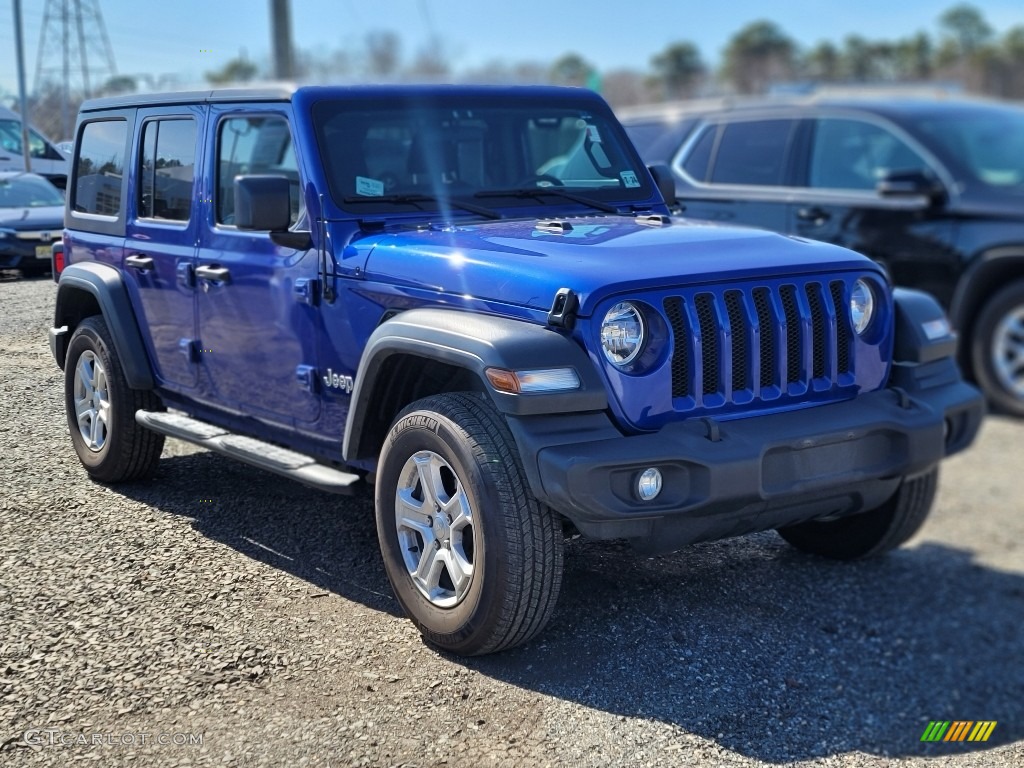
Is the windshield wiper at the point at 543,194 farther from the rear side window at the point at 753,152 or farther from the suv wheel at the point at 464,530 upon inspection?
the rear side window at the point at 753,152

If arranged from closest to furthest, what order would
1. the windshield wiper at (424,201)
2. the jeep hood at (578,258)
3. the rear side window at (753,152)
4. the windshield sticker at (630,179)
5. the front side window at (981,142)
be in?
the jeep hood at (578,258) < the windshield wiper at (424,201) < the windshield sticker at (630,179) < the front side window at (981,142) < the rear side window at (753,152)

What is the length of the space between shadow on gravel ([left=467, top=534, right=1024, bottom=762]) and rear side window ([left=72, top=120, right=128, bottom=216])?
2359mm

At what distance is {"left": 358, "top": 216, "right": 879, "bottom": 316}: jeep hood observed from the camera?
3.80m

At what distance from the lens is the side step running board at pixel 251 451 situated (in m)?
4.27

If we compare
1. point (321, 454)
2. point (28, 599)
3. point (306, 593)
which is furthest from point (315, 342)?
point (28, 599)

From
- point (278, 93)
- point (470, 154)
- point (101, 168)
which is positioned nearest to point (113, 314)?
point (101, 168)

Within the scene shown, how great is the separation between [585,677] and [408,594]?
25.1 inches

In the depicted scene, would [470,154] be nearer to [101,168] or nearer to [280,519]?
[101,168]

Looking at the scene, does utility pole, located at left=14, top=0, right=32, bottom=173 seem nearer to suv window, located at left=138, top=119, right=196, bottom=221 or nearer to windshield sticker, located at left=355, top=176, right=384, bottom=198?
suv window, located at left=138, top=119, right=196, bottom=221

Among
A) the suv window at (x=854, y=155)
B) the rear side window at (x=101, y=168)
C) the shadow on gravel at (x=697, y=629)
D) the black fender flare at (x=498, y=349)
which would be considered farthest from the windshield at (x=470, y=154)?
the suv window at (x=854, y=155)

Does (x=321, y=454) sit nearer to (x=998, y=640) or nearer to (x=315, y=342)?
(x=315, y=342)

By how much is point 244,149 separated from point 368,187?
29.2 inches

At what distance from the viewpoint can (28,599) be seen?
387 centimetres

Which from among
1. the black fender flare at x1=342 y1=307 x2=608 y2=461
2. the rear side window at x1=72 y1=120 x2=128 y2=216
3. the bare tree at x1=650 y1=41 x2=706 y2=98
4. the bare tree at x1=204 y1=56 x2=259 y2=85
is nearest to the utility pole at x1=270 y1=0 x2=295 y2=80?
the bare tree at x1=204 y1=56 x2=259 y2=85
